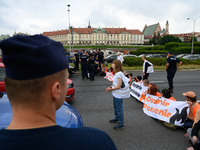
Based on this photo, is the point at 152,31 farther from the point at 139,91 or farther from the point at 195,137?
the point at 195,137

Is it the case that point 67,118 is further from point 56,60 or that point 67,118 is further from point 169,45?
point 169,45

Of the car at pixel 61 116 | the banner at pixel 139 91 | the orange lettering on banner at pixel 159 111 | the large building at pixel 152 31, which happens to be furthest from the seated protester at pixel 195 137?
the large building at pixel 152 31

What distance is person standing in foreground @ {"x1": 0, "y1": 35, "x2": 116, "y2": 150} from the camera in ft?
2.50

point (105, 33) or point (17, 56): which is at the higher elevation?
point (105, 33)

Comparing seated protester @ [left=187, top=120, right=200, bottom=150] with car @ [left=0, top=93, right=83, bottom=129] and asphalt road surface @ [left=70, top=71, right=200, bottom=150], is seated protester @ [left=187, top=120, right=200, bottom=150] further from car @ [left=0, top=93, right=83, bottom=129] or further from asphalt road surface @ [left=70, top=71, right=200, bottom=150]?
car @ [left=0, top=93, right=83, bottom=129]

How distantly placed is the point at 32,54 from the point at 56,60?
13 cm

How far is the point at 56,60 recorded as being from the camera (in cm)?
88

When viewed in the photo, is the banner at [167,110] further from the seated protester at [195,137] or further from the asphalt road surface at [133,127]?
the seated protester at [195,137]

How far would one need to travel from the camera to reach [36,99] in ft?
2.84

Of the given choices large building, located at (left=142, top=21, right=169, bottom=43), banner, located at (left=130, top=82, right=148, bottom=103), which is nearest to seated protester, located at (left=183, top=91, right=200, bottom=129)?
banner, located at (left=130, top=82, right=148, bottom=103)

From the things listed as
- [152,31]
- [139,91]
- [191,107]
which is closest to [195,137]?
[191,107]

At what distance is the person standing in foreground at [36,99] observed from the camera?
2.50 ft

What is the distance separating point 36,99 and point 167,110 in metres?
5.04

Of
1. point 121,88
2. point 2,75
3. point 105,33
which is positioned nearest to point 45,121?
point 121,88
